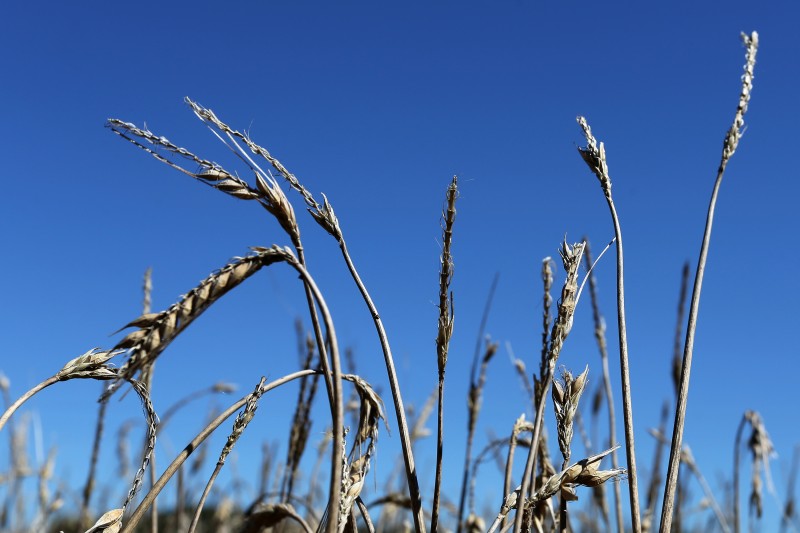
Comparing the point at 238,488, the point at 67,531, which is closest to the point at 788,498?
the point at 238,488

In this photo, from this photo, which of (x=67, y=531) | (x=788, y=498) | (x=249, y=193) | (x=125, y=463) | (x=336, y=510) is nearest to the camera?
(x=336, y=510)

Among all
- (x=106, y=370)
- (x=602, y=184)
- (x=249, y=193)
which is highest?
(x=602, y=184)

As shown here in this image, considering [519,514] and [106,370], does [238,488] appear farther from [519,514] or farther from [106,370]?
[519,514]

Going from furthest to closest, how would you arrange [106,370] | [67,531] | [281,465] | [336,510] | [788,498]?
[67,531] → [788,498] → [281,465] → [106,370] → [336,510]

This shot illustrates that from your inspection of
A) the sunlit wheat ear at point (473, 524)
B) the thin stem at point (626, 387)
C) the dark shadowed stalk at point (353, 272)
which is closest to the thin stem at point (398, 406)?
the dark shadowed stalk at point (353, 272)

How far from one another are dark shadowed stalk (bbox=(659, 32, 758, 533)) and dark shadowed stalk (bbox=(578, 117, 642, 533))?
0.06 metres

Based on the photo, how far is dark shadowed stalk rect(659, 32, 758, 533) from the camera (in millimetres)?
1545

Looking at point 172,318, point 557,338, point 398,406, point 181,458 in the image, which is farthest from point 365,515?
point 172,318

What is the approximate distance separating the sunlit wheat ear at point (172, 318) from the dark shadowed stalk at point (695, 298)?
35.6 inches

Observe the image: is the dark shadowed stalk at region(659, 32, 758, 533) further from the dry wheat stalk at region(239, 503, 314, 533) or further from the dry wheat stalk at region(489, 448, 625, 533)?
the dry wheat stalk at region(239, 503, 314, 533)

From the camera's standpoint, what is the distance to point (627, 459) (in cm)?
160

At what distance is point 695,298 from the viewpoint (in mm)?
1607

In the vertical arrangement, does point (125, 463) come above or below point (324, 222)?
above

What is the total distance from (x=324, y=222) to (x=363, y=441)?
0.51 metres
